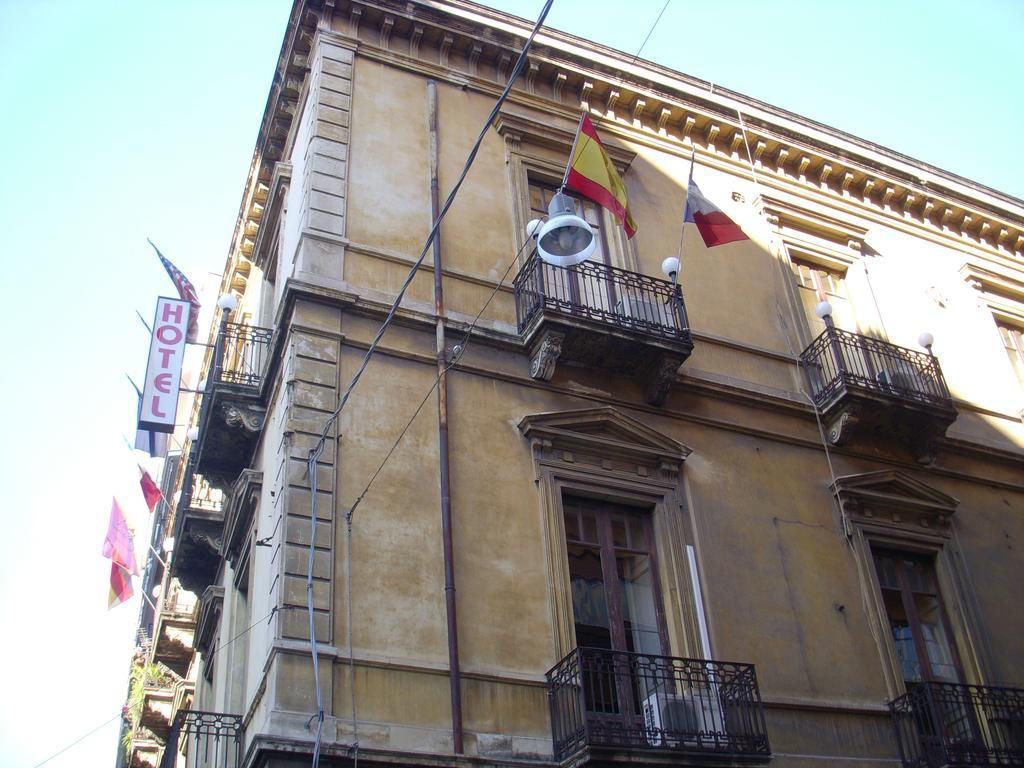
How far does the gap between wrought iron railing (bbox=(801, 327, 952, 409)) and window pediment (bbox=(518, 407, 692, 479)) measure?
3.04 meters

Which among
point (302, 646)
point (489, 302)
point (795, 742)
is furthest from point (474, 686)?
point (489, 302)

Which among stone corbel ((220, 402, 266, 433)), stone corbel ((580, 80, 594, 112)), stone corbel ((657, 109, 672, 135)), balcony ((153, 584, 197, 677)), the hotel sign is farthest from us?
balcony ((153, 584, 197, 677))

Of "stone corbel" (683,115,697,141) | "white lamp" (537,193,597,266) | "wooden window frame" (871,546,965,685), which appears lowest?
"wooden window frame" (871,546,965,685)

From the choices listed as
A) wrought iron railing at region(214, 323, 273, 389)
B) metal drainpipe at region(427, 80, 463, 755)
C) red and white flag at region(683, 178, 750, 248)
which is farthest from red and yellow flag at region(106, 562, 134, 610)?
red and white flag at region(683, 178, 750, 248)

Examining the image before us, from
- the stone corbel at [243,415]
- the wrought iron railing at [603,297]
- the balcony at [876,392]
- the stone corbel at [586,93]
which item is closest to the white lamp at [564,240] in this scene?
the wrought iron railing at [603,297]

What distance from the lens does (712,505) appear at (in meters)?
13.5

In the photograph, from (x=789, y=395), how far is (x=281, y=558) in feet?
25.7

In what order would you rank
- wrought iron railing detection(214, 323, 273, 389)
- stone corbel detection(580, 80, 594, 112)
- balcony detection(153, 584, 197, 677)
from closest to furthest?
wrought iron railing detection(214, 323, 273, 389) < stone corbel detection(580, 80, 594, 112) < balcony detection(153, 584, 197, 677)

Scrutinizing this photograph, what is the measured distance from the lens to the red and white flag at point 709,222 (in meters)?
14.6

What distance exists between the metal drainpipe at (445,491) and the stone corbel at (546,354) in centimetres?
121

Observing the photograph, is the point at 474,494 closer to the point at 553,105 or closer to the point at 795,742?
the point at 795,742

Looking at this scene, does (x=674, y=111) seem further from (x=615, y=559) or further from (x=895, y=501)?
(x=615, y=559)

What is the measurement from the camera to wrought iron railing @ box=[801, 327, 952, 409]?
49.8ft

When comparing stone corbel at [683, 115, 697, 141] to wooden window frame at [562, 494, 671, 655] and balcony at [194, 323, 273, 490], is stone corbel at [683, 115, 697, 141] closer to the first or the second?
wooden window frame at [562, 494, 671, 655]
